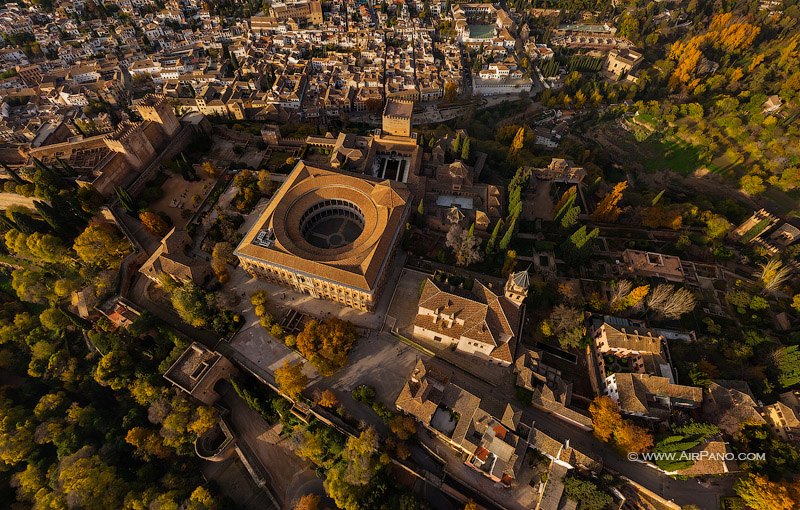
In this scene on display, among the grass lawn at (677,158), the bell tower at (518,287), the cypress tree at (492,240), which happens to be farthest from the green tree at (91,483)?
the grass lawn at (677,158)

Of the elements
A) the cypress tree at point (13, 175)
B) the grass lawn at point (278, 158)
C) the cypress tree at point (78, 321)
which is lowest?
the cypress tree at point (78, 321)

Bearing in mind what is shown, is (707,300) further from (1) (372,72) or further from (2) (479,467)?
(1) (372,72)

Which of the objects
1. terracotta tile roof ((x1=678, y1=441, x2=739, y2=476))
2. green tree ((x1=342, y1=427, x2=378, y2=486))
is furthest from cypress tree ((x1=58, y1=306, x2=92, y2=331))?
terracotta tile roof ((x1=678, y1=441, x2=739, y2=476))

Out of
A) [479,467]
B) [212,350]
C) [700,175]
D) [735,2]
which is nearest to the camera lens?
[479,467]

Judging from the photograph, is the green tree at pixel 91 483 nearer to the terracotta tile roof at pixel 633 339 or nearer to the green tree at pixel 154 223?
the green tree at pixel 154 223

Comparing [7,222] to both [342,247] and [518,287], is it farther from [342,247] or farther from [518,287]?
[518,287]

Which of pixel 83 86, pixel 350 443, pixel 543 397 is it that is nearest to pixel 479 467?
pixel 543 397

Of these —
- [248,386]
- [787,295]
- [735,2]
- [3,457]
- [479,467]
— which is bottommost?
[3,457]

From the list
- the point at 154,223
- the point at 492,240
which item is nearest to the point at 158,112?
the point at 154,223
